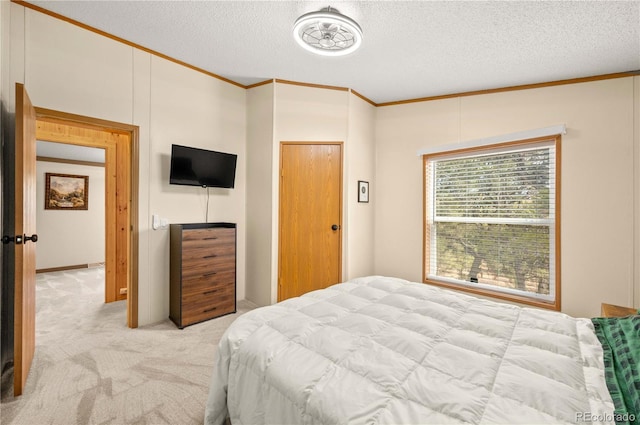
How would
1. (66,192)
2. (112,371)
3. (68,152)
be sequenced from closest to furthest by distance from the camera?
(112,371)
(68,152)
(66,192)

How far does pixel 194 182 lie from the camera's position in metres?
3.20

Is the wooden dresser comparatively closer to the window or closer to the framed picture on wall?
the window

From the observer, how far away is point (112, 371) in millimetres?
2145

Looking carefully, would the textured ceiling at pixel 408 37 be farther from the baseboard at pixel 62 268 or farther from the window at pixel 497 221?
the baseboard at pixel 62 268

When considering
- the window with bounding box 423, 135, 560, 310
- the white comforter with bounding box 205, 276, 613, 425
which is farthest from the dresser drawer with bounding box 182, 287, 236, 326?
the window with bounding box 423, 135, 560, 310

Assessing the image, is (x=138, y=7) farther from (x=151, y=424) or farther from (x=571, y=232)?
(x=571, y=232)

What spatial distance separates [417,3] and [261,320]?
234cm

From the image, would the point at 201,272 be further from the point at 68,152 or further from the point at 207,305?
the point at 68,152

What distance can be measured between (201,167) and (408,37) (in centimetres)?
239

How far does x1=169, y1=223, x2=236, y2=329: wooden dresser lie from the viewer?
296 cm

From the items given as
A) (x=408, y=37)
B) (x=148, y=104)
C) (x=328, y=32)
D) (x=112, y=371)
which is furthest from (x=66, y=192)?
(x=408, y=37)

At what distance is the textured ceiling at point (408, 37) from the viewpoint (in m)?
2.16

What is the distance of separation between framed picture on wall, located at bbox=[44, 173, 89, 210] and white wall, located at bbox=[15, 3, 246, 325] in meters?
4.34

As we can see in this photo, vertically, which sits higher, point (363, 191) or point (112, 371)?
point (363, 191)
